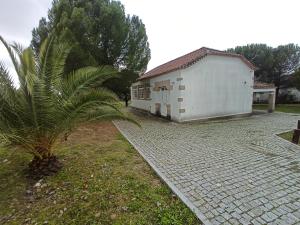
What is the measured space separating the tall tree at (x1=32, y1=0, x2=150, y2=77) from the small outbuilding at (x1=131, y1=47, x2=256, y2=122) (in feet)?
10.6

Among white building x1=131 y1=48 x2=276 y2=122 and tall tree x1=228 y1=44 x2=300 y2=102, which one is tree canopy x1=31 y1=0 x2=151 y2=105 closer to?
white building x1=131 y1=48 x2=276 y2=122

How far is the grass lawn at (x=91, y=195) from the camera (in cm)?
289

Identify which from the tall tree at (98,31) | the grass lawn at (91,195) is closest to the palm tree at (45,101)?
the grass lawn at (91,195)

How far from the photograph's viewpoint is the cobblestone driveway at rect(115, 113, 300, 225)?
292 cm

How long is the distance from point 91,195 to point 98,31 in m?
12.4

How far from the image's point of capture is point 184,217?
284 cm

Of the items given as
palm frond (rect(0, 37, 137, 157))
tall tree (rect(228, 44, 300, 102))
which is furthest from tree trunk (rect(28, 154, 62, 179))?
tall tree (rect(228, 44, 300, 102))

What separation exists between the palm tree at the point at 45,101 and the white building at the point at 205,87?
7638 mm

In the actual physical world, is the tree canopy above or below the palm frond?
above

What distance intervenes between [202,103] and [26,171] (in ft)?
34.0

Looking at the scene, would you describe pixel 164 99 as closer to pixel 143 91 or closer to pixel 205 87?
pixel 205 87

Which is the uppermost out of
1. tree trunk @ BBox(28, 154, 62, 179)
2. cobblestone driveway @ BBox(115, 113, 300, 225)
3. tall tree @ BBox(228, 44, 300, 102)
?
tall tree @ BBox(228, 44, 300, 102)

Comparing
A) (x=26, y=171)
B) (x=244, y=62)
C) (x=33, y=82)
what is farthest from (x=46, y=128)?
(x=244, y=62)

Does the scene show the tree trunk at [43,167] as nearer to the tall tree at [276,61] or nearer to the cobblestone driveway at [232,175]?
the cobblestone driveway at [232,175]
